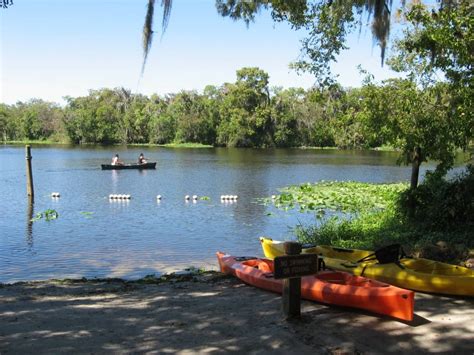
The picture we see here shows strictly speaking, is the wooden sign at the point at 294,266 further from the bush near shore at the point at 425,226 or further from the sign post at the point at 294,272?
the bush near shore at the point at 425,226

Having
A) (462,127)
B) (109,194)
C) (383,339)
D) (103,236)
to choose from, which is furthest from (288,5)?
(109,194)

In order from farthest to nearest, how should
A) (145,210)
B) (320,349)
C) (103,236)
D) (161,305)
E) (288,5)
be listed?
(145,210), (103,236), (288,5), (161,305), (320,349)

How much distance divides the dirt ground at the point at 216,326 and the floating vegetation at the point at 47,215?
11.3m

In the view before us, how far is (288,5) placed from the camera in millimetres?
9820

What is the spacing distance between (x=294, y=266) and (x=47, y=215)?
1538cm

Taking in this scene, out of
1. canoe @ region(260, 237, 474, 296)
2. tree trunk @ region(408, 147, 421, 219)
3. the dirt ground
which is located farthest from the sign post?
tree trunk @ region(408, 147, 421, 219)

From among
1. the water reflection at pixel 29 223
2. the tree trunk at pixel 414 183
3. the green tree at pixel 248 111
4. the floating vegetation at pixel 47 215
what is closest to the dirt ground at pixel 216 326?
the tree trunk at pixel 414 183

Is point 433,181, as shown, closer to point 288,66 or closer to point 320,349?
point 288,66

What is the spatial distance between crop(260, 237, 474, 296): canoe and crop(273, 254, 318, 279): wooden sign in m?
2.24

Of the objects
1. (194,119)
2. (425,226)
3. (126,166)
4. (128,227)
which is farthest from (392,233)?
(194,119)

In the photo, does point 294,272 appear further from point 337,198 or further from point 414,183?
point 337,198

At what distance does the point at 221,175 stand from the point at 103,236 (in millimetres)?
20897

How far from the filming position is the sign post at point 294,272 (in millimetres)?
5531

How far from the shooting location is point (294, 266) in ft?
18.2
